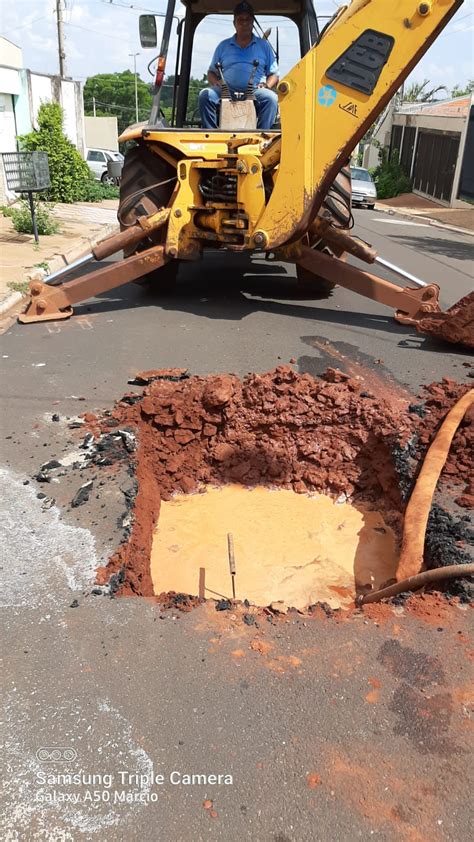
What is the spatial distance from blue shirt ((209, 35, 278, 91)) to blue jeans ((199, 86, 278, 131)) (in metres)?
0.17

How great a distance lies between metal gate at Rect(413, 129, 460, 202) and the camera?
95.7ft

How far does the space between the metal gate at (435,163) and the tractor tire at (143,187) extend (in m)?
24.8

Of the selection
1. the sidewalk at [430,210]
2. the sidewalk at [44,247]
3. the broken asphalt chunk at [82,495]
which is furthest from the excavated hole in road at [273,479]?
the sidewalk at [430,210]

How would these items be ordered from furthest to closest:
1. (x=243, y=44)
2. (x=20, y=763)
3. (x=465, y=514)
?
(x=243, y=44)
(x=465, y=514)
(x=20, y=763)

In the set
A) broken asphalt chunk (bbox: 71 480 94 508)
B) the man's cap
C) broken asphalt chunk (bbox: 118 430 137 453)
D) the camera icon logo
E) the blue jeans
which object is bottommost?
the camera icon logo

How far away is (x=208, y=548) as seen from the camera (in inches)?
156

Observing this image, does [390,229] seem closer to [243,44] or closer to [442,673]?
[243,44]

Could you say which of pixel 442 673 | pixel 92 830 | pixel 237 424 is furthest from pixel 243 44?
pixel 92 830

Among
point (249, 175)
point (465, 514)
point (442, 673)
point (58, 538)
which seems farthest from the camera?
point (249, 175)

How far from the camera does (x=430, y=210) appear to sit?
92.5 feet

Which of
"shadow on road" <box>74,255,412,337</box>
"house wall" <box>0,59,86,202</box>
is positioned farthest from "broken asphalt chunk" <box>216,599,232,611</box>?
"house wall" <box>0,59,86,202</box>

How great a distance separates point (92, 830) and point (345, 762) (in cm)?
85

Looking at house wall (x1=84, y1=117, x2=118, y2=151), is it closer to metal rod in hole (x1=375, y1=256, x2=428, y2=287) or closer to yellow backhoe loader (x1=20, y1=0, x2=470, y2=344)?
metal rod in hole (x1=375, y1=256, x2=428, y2=287)

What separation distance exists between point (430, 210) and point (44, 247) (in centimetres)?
2158
